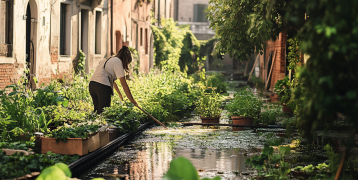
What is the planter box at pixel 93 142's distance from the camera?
6.51 meters

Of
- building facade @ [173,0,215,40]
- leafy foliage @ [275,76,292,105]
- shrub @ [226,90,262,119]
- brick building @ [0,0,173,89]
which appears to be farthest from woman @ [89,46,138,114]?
building facade @ [173,0,215,40]

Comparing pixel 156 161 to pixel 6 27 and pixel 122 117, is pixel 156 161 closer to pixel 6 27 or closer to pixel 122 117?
pixel 122 117

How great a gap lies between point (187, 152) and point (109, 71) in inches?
84.4

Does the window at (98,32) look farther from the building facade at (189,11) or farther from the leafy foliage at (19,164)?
the building facade at (189,11)

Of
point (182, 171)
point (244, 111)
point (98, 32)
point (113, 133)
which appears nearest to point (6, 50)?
point (113, 133)

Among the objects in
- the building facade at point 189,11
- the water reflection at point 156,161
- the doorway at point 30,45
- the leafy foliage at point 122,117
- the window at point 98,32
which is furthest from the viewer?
the building facade at point 189,11

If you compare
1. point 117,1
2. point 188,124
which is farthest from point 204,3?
point 188,124

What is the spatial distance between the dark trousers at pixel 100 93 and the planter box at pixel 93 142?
1.67 metres

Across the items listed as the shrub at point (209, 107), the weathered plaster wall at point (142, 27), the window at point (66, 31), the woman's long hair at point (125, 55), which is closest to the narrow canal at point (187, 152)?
the shrub at point (209, 107)

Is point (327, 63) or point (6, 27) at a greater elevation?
point (6, 27)

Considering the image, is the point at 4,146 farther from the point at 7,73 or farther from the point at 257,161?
the point at 7,73

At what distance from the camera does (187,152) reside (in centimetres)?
736

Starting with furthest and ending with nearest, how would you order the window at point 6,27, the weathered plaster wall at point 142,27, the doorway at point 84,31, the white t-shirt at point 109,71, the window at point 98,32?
the weathered plaster wall at point 142,27
the window at point 98,32
the doorway at point 84,31
the window at point 6,27
the white t-shirt at point 109,71

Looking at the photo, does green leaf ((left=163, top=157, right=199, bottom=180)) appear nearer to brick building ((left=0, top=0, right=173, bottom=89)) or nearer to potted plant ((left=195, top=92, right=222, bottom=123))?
potted plant ((left=195, top=92, right=222, bottom=123))
